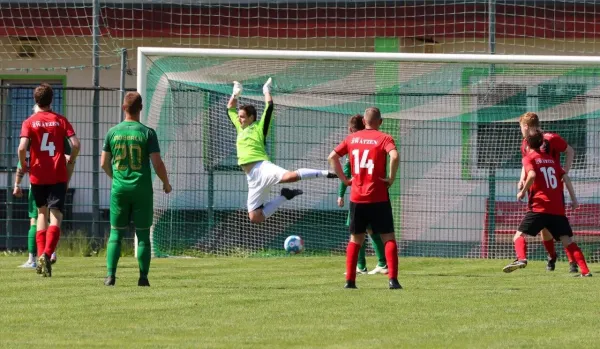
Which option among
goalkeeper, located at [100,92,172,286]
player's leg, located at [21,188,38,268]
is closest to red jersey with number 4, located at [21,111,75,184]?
player's leg, located at [21,188,38,268]

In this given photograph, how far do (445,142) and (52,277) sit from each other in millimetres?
6483

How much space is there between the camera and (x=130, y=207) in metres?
11.2

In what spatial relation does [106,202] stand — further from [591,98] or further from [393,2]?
[591,98]

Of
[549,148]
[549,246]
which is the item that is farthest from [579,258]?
[549,148]

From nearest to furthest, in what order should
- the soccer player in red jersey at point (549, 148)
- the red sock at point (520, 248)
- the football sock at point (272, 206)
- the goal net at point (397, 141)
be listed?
the red sock at point (520, 248) < the soccer player in red jersey at point (549, 148) < the football sock at point (272, 206) < the goal net at point (397, 141)

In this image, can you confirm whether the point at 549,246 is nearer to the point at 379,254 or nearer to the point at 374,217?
the point at 379,254

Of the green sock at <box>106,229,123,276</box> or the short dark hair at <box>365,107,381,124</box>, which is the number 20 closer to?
the green sock at <box>106,229,123,276</box>

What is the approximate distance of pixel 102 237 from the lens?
58.7 feet

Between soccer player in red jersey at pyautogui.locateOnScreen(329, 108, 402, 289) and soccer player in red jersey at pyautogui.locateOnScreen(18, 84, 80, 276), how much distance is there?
305 cm

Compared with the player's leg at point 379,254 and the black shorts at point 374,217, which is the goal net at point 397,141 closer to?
the player's leg at point 379,254

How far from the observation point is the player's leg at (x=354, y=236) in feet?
37.0

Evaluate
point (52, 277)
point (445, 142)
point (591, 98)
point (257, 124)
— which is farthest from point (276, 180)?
point (591, 98)

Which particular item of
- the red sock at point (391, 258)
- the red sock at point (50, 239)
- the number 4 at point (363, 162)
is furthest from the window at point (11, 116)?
the red sock at point (391, 258)

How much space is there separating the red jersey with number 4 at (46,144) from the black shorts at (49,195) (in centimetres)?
5
